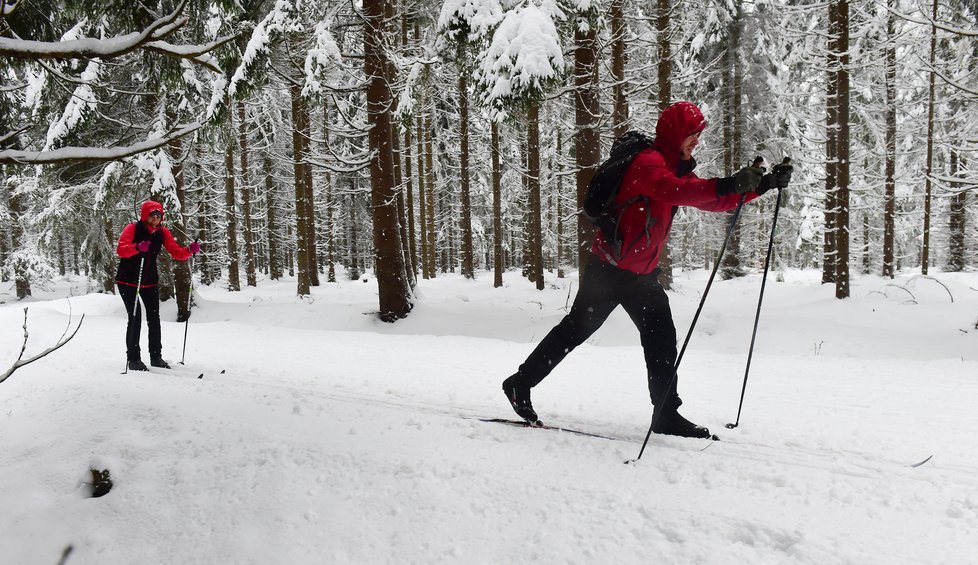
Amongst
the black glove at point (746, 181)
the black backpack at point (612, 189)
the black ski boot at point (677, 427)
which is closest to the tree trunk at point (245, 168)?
the black backpack at point (612, 189)

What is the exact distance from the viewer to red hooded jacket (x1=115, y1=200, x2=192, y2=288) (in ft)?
20.8

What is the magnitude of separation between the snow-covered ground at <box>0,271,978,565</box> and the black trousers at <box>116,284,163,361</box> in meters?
0.40

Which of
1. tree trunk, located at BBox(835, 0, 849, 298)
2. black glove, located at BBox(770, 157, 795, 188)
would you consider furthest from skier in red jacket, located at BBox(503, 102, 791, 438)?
tree trunk, located at BBox(835, 0, 849, 298)

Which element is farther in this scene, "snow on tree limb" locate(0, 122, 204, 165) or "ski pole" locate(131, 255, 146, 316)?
"ski pole" locate(131, 255, 146, 316)

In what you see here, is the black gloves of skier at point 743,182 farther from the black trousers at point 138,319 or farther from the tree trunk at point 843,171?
the tree trunk at point 843,171

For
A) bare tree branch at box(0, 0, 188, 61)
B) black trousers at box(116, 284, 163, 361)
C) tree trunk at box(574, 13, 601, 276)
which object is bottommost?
black trousers at box(116, 284, 163, 361)

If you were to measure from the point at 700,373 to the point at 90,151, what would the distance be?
5756mm

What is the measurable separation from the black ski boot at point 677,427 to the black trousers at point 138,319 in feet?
19.6

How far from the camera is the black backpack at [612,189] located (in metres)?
3.29

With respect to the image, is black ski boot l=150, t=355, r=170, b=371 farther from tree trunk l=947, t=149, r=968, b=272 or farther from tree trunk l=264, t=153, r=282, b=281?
tree trunk l=947, t=149, r=968, b=272

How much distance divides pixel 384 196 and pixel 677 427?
25.9 feet

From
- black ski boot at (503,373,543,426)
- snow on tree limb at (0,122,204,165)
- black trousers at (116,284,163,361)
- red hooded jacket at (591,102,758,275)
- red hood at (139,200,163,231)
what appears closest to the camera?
snow on tree limb at (0,122,204,165)

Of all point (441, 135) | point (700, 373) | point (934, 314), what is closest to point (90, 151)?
point (700, 373)

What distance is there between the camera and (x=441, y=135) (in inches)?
845
